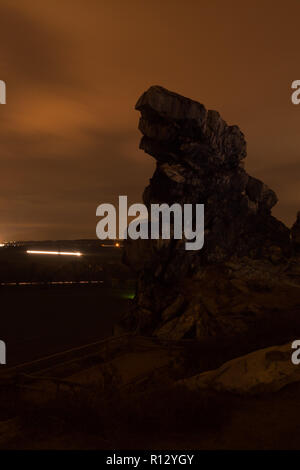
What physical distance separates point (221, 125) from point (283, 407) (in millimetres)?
23010

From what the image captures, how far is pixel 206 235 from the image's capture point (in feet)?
87.5

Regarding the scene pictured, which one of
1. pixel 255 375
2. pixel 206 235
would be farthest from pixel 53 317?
pixel 255 375

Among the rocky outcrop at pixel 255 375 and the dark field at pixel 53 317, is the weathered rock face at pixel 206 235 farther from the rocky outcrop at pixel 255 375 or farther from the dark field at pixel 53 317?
the rocky outcrop at pixel 255 375

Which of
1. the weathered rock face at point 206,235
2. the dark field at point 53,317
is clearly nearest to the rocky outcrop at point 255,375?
the weathered rock face at point 206,235

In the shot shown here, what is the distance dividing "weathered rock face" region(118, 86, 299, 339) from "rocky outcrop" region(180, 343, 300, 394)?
11275 millimetres

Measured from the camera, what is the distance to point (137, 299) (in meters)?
26.4

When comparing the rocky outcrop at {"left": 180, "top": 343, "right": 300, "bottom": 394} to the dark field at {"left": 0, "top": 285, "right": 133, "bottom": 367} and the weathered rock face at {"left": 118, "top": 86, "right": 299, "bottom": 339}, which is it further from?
the dark field at {"left": 0, "top": 285, "right": 133, "bottom": 367}

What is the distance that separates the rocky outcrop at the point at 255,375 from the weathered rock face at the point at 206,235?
11275 millimetres

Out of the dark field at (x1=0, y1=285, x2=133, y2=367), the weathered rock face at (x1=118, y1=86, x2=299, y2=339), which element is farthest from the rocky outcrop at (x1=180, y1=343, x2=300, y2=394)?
the dark field at (x1=0, y1=285, x2=133, y2=367)

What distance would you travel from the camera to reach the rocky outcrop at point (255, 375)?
9.22 metres

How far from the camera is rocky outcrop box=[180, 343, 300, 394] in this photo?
9.22 metres

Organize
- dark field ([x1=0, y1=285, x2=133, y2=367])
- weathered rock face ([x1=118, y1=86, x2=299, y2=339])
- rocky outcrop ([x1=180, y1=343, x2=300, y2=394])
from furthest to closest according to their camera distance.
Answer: dark field ([x1=0, y1=285, x2=133, y2=367]), weathered rock face ([x1=118, y1=86, x2=299, y2=339]), rocky outcrop ([x1=180, y1=343, x2=300, y2=394])

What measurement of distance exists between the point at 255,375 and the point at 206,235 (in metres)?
17.6
